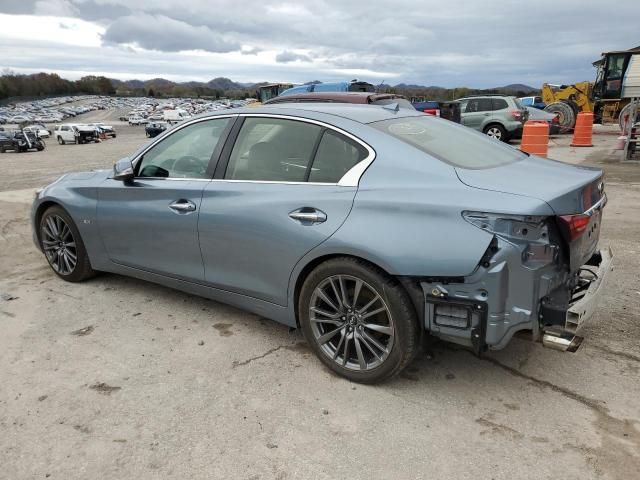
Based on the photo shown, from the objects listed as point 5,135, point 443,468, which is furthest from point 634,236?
point 5,135

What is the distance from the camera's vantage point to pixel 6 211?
8.30m

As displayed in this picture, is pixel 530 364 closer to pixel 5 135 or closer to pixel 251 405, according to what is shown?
pixel 251 405

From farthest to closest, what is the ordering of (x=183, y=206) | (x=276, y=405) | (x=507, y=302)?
(x=183, y=206)
(x=276, y=405)
(x=507, y=302)

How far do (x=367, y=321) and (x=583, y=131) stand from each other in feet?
55.6

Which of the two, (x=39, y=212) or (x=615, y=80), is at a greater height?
(x=615, y=80)

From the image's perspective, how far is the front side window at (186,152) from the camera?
12.0 ft

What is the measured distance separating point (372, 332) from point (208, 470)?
1.14 m

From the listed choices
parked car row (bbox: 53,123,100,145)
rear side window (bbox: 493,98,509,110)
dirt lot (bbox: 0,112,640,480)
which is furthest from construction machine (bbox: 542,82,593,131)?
parked car row (bbox: 53,123,100,145)

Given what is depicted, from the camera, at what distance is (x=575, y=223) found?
102 inches

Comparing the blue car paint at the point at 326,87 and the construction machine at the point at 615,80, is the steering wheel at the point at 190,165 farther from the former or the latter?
the construction machine at the point at 615,80

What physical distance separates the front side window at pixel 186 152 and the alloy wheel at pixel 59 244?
117 centimetres

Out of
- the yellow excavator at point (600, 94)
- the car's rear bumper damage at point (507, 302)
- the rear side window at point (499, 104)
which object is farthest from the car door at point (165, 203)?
the yellow excavator at point (600, 94)

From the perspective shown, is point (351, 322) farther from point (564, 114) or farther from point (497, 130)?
point (564, 114)

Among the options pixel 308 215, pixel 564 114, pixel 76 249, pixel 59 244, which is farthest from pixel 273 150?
pixel 564 114
